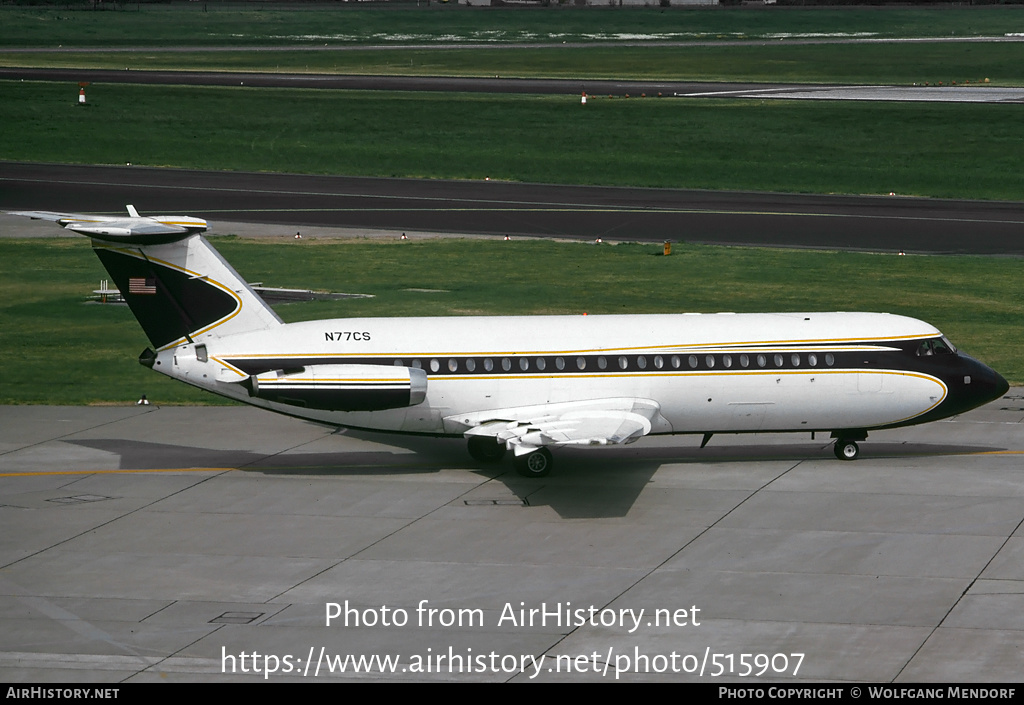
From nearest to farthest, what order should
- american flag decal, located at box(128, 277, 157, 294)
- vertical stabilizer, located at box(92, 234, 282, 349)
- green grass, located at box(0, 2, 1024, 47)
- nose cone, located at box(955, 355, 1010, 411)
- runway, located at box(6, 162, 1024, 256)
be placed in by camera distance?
vertical stabilizer, located at box(92, 234, 282, 349)
american flag decal, located at box(128, 277, 157, 294)
nose cone, located at box(955, 355, 1010, 411)
runway, located at box(6, 162, 1024, 256)
green grass, located at box(0, 2, 1024, 47)

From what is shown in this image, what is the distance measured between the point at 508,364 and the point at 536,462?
2.31 meters

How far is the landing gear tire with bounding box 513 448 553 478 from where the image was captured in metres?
32.2

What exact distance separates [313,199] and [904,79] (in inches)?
2393

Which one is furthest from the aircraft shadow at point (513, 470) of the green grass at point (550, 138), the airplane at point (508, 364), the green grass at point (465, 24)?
the green grass at point (465, 24)

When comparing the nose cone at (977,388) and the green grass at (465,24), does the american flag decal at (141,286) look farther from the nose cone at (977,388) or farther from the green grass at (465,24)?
the green grass at (465,24)

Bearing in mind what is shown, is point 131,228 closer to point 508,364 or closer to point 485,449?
point 508,364

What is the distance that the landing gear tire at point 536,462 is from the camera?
32.2 m

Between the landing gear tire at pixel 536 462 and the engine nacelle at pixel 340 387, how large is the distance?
2877 millimetres

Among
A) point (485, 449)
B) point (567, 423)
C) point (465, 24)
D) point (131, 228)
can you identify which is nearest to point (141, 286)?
point (131, 228)

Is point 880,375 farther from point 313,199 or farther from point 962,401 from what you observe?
point 313,199

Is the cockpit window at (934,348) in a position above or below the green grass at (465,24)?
below

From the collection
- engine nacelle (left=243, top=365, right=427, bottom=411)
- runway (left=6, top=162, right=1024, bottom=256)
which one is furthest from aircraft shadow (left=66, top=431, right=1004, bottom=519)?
runway (left=6, top=162, right=1024, bottom=256)

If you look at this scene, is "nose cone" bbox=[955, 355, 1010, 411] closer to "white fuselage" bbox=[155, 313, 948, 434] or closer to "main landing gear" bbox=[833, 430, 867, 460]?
"white fuselage" bbox=[155, 313, 948, 434]

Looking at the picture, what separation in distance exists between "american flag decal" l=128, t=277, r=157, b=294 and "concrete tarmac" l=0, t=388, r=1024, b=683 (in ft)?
14.3
